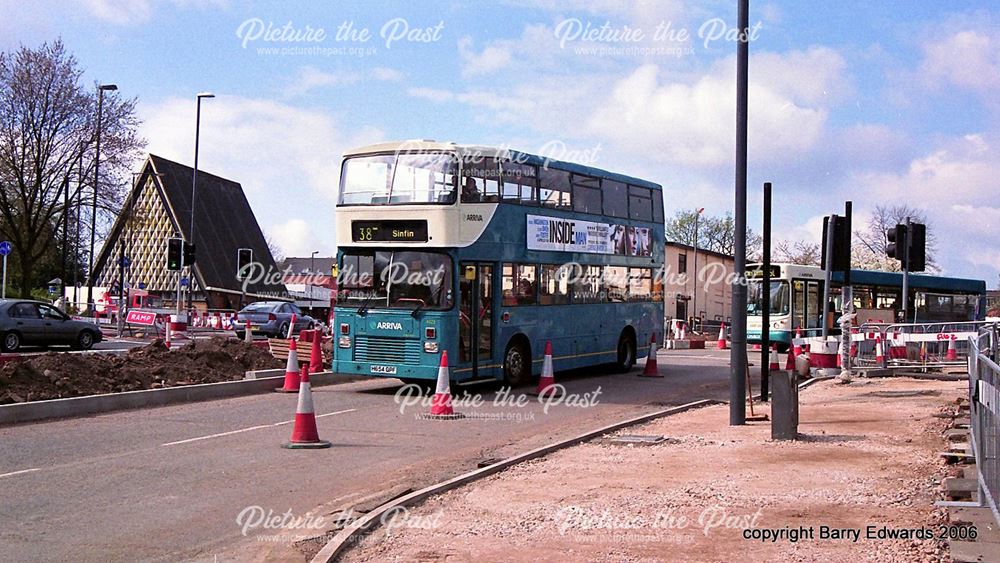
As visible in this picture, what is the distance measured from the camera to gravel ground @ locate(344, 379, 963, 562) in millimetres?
6445

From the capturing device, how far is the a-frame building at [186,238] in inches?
2537

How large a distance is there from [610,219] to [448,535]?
48.4ft

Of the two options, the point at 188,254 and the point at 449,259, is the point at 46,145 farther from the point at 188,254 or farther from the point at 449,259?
the point at 449,259

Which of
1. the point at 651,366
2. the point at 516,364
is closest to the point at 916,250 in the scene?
the point at 651,366

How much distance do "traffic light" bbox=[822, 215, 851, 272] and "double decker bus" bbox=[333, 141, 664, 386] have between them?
16.8ft

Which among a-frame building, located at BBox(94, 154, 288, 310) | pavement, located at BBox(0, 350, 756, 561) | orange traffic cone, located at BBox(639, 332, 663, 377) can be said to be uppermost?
a-frame building, located at BBox(94, 154, 288, 310)

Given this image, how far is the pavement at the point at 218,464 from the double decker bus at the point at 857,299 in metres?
18.0

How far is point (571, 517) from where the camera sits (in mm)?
7457

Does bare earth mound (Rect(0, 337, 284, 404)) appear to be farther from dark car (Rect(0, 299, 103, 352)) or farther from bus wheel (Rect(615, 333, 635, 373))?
dark car (Rect(0, 299, 103, 352))

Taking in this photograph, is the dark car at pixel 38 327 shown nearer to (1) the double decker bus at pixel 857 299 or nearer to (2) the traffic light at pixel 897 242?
(1) the double decker bus at pixel 857 299

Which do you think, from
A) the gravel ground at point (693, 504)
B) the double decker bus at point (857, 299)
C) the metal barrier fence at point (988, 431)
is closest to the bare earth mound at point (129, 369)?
the gravel ground at point (693, 504)

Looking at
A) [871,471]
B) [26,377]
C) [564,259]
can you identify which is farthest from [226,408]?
[871,471]

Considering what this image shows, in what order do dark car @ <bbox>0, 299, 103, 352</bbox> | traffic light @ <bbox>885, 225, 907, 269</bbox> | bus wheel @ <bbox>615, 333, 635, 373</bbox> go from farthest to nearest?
1. dark car @ <bbox>0, 299, 103, 352</bbox>
2. bus wheel @ <bbox>615, 333, 635, 373</bbox>
3. traffic light @ <bbox>885, 225, 907, 269</bbox>

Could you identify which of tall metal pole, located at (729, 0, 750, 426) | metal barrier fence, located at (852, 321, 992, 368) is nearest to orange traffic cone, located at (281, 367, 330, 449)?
tall metal pole, located at (729, 0, 750, 426)
